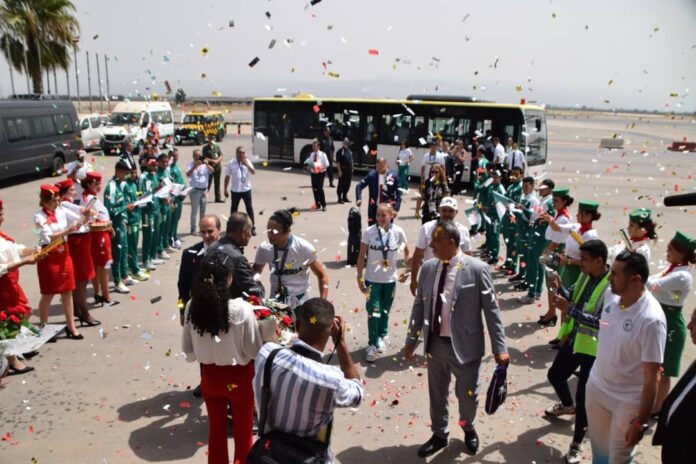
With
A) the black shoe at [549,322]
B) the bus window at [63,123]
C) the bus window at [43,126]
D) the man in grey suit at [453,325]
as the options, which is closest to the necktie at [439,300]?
the man in grey suit at [453,325]

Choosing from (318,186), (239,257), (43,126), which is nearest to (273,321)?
(239,257)

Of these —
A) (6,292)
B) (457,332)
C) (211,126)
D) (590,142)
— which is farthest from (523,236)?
(590,142)

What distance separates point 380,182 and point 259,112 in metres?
16.3

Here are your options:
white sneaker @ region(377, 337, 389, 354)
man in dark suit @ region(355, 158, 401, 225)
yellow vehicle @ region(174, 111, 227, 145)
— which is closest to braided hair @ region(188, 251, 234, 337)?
white sneaker @ region(377, 337, 389, 354)

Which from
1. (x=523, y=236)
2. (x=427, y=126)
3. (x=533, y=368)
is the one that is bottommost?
(x=533, y=368)

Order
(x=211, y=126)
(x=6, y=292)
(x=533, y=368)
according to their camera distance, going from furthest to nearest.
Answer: (x=211, y=126) → (x=533, y=368) → (x=6, y=292)

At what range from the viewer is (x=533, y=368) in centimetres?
627

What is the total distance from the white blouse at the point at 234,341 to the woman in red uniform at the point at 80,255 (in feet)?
13.4

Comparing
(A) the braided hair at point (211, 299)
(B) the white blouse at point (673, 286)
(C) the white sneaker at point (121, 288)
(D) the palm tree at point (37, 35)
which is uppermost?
(D) the palm tree at point (37, 35)

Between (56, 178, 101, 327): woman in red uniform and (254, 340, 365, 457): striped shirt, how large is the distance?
5201 millimetres

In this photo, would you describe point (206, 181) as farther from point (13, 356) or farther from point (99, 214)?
point (13, 356)

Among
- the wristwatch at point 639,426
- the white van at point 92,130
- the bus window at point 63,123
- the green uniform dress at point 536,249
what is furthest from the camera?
the white van at point 92,130

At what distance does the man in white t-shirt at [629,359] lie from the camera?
3.41 m

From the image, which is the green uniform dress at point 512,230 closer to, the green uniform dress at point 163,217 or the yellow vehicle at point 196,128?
the green uniform dress at point 163,217
